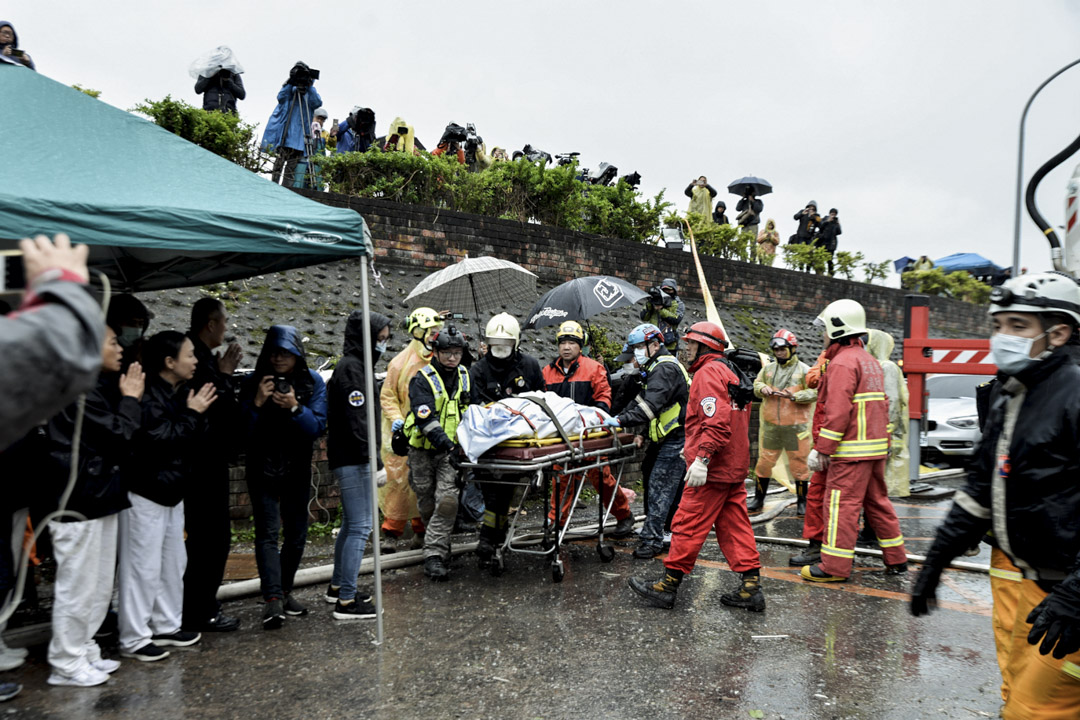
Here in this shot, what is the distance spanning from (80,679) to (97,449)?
1170 mm

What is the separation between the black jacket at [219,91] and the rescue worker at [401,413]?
6.88 meters

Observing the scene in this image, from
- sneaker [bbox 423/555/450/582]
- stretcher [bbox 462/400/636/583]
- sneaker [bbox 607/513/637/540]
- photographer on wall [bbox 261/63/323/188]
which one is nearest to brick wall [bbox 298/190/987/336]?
photographer on wall [bbox 261/63/323/188]

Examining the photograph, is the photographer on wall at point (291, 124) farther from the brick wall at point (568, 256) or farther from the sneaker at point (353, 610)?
the sneaker at point (353, 610)

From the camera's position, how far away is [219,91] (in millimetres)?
11883

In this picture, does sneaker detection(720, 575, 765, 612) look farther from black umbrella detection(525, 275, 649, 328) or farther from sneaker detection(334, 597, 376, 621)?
black umbrella detection(525, 275, 649, 328)

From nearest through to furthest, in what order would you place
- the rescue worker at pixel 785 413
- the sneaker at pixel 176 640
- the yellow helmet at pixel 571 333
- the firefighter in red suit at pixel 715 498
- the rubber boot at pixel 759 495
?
the sneaker at pixel 176 640, the firefighter in red suit at pixel 715 498, the yellow helmet at pixel 571 333, the rescue worker at pixel 785 413, the rubber boot at pixel 759 495


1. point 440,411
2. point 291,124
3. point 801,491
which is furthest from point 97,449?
point 291,124

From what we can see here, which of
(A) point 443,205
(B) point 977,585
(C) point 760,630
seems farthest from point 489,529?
(A) point 443,205

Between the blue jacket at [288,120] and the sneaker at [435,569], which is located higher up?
the blue jacket at [288,120]

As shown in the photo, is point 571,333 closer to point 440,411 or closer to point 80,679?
point 440,411

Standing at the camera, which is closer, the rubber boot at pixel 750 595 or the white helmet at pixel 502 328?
the rubber boot at pixel 750 595

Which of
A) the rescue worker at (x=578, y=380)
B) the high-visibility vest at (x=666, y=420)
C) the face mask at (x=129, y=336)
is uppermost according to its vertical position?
the face mask at (x=129, y=336)

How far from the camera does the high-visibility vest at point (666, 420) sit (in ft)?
22.6

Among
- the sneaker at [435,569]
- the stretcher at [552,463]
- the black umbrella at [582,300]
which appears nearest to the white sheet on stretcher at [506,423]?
the stretcher at [552,463]
